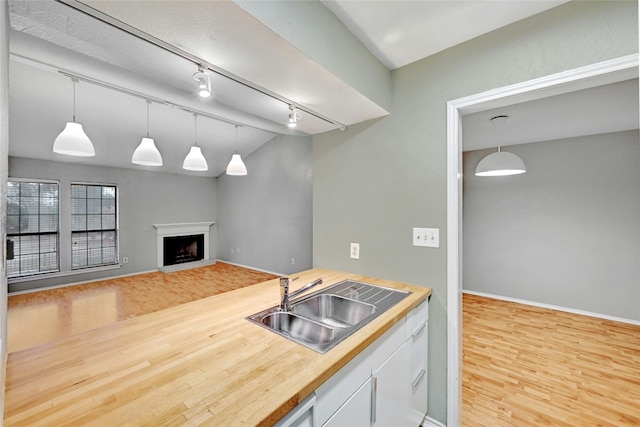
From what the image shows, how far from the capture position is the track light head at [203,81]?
1243 mm

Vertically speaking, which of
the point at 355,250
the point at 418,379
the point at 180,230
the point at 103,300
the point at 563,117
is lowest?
the point at 103,300

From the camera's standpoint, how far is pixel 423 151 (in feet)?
5.70

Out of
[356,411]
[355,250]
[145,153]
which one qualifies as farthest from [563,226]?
[145,153]

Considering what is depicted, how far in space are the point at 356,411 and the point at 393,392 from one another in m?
0.36

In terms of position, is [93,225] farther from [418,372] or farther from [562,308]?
[562,308]

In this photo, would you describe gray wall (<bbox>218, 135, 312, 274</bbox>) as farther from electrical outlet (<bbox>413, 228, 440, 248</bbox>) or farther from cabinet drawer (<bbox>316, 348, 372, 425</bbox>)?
cabinet drawer (<bbox>316, 348, 372, 425</bbox>)

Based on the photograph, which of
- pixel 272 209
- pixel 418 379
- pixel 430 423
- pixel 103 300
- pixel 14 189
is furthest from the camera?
pixel 272 209

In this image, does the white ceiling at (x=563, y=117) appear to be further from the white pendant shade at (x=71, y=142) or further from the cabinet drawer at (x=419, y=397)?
the white pendant shade at (x=71, y=142)

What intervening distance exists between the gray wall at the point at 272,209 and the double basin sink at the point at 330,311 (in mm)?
3531

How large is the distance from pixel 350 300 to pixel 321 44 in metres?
1.37

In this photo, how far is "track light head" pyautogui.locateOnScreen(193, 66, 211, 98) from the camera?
1.24 m

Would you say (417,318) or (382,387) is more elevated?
(417,318)

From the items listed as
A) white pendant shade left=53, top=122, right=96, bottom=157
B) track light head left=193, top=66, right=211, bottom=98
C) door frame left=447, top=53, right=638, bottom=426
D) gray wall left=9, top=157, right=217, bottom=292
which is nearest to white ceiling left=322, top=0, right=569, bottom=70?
door frame left=447, top=53, right=638, bottom=426

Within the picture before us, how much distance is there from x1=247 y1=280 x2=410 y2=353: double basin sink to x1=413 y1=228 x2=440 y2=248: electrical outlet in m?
0.35
